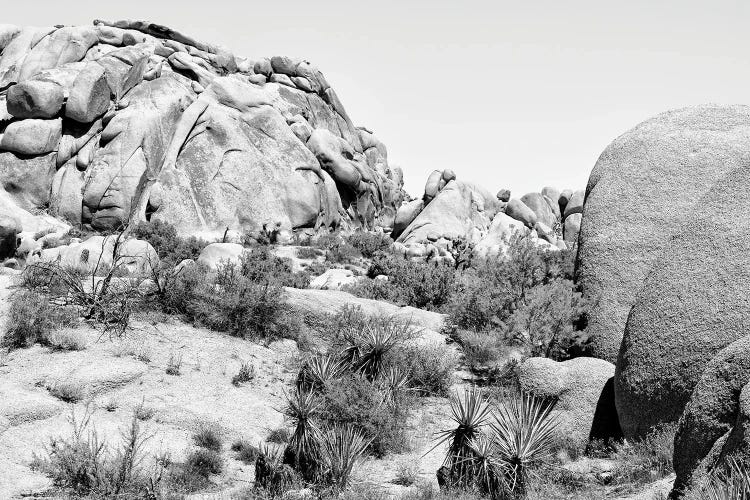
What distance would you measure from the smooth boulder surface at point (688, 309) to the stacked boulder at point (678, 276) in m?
0.01

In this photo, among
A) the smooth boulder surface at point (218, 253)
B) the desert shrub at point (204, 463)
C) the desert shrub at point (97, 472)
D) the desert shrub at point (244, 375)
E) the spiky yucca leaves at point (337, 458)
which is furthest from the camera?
the smooth boulder surface at point (218, 253)

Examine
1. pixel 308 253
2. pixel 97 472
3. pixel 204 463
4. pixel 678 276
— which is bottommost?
pixel 204 463

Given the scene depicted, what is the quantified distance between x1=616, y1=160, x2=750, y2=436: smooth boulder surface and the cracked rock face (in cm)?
3189

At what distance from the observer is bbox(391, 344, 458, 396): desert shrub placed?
1476 centimetres

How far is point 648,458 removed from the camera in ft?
30.4

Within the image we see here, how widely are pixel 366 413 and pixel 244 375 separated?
3.31 m

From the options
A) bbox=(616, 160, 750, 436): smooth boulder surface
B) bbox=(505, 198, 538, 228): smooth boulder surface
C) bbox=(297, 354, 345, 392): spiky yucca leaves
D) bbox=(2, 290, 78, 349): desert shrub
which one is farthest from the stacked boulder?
bbox=(505, 198, 538, 228): smooth boulder surface

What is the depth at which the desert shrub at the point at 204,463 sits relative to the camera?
34.3ft

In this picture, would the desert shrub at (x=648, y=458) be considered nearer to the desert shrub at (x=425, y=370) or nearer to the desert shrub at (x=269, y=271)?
the desert shrub at (x=425, y=370)

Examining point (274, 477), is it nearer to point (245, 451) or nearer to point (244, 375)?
point (245, 451)

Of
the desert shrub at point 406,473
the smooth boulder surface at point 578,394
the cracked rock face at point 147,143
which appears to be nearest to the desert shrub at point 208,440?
the desert shrub at point 406,473

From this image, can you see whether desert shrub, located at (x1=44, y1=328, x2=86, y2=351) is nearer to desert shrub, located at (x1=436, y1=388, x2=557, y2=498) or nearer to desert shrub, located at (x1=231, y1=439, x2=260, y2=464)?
desert shrub, located at (x1=231, y1=439, x2=260, y2=464)

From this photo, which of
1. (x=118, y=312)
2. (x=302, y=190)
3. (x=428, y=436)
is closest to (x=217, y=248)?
(x=302, y=190)

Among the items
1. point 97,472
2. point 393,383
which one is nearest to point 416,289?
point 393,383
